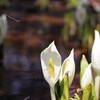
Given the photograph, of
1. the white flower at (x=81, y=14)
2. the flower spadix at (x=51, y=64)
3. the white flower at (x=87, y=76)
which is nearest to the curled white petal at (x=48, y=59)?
the flower spadix at (x=51, y=64)

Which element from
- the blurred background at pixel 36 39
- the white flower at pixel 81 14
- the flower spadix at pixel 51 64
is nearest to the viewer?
the flower spadix at pixel 51 64

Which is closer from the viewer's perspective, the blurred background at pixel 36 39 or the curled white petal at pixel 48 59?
the curled white petal at pixel 48 59

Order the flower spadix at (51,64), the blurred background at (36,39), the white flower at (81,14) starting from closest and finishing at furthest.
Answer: the flower spadix at (51,64) < the blurred background at (36,39) < the white flower at (81,14)

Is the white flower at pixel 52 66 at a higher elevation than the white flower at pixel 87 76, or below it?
higher

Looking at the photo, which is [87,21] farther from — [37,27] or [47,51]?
[47,51]

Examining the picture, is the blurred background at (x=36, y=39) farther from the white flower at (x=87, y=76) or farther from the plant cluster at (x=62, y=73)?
the white flower at (x=87, y=76)

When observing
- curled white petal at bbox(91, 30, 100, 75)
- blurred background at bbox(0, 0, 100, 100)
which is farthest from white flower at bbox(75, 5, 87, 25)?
curled white petal at bbox(91, 30, 100, 75)

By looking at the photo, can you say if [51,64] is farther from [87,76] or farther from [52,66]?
[87,76]

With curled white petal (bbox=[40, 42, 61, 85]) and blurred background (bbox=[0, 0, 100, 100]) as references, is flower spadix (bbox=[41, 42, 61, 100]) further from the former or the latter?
blurred background (bbox=[0, 0, 100, 100])

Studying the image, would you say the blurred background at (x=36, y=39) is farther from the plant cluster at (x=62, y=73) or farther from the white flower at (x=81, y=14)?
the plant cluster at (x=62, y=73)
